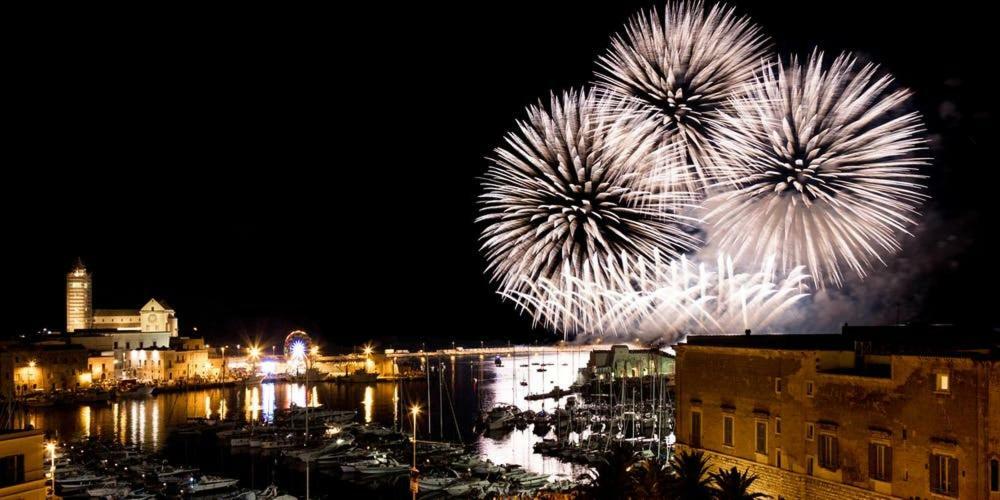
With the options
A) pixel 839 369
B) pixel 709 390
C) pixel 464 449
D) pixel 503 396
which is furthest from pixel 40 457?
pixel 503 396

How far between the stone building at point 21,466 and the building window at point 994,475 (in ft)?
56.9

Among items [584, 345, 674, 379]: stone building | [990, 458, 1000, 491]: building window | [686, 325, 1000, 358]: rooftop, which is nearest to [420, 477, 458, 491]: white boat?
[686, 325, 1000, 358]: rooftop

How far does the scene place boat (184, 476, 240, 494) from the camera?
3023 centimetres

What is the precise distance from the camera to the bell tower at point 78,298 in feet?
310

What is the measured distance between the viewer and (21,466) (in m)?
15.7

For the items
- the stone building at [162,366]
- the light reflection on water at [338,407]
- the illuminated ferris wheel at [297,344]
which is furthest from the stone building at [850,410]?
the stone building at [162,366]

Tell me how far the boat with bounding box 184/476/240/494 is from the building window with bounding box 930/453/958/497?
2556cm

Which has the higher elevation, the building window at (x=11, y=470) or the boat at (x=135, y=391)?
the building window at (x=11, y=470)

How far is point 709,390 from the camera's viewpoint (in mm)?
19344

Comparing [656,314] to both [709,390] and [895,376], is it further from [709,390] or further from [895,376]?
[895,376]

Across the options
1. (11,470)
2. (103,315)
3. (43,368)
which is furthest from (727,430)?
(103,315)

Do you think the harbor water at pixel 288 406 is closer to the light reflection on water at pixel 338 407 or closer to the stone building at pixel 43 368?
the light reflection on water at pixel 338 407

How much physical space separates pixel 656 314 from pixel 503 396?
51140 mm

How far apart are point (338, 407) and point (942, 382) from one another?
181 feet
